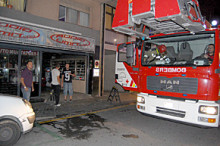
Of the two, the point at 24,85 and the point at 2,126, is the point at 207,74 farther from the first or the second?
the point at 24,85

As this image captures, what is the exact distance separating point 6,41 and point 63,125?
504 cm

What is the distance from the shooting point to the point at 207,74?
13.6ft

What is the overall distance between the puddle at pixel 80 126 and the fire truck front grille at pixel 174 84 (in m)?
2.07

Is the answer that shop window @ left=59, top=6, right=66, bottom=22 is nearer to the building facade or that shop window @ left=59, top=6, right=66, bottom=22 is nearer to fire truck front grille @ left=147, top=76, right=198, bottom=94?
the building facade

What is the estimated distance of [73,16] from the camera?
11102mm

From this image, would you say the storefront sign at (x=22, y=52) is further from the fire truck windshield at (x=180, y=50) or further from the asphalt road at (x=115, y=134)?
the fire truck windshield at (x=180, y=50)

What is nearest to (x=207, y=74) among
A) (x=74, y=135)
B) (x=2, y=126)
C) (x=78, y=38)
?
(x=74, y=135)

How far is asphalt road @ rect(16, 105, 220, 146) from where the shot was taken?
4223mm

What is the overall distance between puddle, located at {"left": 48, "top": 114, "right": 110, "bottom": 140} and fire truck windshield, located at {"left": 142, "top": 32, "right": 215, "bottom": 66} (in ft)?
8.73

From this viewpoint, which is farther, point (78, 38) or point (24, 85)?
point (78, 38)

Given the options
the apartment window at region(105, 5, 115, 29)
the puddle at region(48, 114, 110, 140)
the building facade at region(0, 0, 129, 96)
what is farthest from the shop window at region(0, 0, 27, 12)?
the puddle at region(48, 114, 110, 140)

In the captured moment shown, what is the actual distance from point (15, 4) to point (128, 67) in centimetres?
699

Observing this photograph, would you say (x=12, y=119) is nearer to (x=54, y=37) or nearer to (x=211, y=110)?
(x=211, y=110)

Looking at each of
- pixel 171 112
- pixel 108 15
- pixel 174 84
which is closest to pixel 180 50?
pixel 174 84
